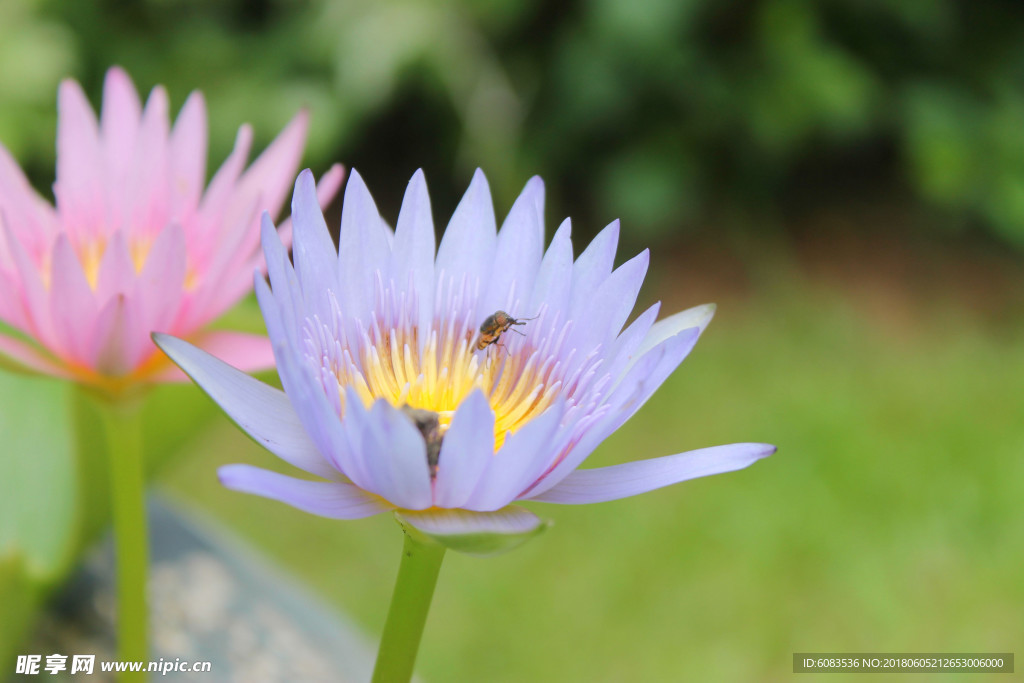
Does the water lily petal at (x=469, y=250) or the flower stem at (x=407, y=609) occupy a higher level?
the water lily petal at (x=469, y=250)

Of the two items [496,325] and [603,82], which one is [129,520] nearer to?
[496,325]

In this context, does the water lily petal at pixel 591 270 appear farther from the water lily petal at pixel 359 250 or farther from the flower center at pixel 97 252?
the flower center at pixel 97 252

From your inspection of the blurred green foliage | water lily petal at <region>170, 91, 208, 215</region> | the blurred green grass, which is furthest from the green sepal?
the blurred green foliage

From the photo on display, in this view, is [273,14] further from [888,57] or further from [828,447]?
[828,447]

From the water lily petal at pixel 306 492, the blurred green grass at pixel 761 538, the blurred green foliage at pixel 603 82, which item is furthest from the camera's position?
the blurred green foliage at pixel 603 82

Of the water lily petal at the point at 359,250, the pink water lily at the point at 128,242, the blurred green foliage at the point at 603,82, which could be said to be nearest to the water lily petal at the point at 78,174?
the pink water lily at the point at 128,242
